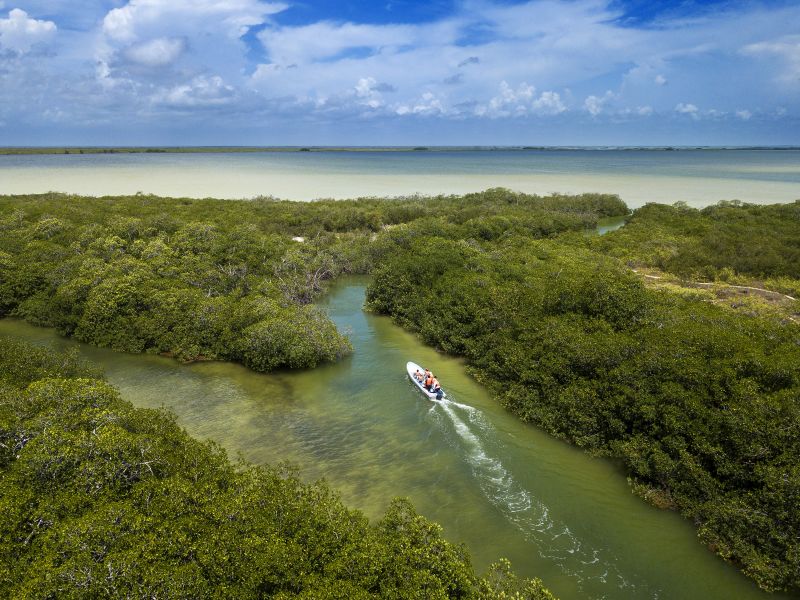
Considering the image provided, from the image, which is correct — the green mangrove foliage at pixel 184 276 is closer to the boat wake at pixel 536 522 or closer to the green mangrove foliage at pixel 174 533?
the boat wake at pixel 536 522

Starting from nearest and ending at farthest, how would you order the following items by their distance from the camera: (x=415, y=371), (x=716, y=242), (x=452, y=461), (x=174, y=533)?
(x=174, y=533), (x=452, y=461), (x=415, y=371), (x=716, y=242)

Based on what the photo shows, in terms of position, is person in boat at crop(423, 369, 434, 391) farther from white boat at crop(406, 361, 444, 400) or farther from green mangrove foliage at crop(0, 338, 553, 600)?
green mangrove foliage at crop(0, 338, 553, 600)

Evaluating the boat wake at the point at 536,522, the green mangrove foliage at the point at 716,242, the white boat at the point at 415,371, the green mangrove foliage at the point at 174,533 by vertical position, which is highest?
the green mangrove foliage at the point at 716,242

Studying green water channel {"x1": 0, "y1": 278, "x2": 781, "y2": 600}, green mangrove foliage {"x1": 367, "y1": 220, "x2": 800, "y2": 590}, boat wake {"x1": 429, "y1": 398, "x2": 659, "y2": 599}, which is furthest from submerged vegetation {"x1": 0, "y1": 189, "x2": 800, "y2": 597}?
boat wake {"x1": 429, "y1": 398, "x2": 659, "y2": 599}

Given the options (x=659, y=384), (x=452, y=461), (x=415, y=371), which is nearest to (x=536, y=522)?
(x=452, y=461)

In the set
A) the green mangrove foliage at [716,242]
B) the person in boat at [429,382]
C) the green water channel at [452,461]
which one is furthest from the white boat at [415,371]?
the green mangrove foliage at [716,242]

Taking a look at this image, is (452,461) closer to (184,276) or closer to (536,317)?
(536,317)
